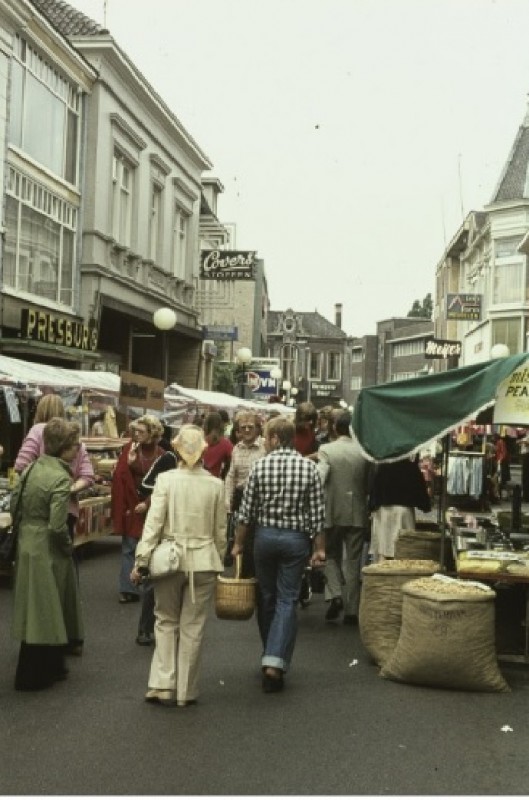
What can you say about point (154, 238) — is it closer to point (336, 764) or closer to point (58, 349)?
point (58, 349)

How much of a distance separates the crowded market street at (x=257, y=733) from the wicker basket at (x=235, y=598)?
1.55 feet

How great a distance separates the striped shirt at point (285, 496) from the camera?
23.4ft

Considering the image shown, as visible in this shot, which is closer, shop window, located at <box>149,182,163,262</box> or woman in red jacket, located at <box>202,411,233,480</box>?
woman in red jacket, located at <box>202,411,233,480</box>

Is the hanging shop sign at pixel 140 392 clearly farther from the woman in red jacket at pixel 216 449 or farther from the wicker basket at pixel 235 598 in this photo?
the wicker basket at pixel 235 598

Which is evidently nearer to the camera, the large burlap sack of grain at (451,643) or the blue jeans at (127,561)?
the large burlap sack of grain at (451,643)

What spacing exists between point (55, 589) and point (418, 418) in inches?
116

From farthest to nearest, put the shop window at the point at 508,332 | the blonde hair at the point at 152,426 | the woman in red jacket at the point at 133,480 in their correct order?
the shop window at the point at 508,332
the woman in red jacket at the point at 133,480
the blonde hair at the point at 152,426

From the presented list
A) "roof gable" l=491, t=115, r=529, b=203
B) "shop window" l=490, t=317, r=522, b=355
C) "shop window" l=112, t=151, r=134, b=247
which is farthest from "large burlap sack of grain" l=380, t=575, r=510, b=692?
"roof gable" l=491, t=115, r=529, b=203

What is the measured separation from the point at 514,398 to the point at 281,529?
6.96 ft

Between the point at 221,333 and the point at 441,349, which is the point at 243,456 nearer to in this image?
the point at 221,333

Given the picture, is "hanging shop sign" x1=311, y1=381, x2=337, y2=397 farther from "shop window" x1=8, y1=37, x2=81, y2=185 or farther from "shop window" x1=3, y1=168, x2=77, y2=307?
"shop window" x1=8, y1=37, x2=81, y2=185

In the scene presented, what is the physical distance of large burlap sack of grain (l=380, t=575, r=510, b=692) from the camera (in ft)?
23.1

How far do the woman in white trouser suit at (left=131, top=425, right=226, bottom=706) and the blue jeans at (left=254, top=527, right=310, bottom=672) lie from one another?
608mm

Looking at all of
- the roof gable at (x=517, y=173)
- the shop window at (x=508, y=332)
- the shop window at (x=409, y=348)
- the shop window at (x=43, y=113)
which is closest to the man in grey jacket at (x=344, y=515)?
the shop window at (x=43, y=113)
